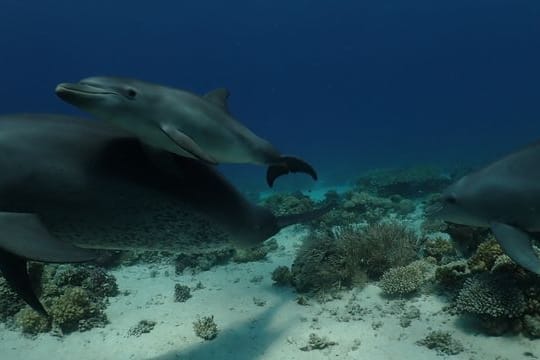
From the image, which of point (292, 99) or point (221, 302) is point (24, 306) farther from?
point (292, 99)

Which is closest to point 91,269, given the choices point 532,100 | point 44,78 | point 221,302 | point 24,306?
point 24,306

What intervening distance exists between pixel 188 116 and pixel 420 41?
484ft

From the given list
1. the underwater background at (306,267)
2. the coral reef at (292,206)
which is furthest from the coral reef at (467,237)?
the coral reef at (292,206)

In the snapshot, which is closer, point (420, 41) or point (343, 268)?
point (343, 268)

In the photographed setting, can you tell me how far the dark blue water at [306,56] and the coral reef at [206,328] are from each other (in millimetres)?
83052

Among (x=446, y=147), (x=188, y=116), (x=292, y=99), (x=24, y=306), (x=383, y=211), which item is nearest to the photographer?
(x=188, y=116)

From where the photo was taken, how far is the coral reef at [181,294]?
8227 mm

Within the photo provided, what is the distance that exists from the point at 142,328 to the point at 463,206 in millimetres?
5302

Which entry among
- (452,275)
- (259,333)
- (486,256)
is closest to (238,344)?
(259,333)

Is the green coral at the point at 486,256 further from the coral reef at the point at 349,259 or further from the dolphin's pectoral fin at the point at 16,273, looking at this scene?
the dolphin's pectoral fin at the point at 16,273

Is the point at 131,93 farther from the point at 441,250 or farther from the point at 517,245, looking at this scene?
the point at 441,250

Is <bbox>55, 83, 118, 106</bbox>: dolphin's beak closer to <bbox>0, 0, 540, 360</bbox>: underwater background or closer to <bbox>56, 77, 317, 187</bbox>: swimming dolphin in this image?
<bbox>56, 77, 317, 187</bbox>: swimming dolphin

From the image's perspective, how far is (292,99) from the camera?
15850cm

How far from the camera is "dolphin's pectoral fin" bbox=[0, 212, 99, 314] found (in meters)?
2.71
